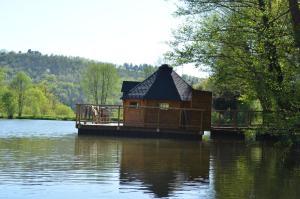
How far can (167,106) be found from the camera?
1248 inches

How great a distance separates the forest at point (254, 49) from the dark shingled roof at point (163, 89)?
8.96 metres

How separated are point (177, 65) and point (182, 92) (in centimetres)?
1004

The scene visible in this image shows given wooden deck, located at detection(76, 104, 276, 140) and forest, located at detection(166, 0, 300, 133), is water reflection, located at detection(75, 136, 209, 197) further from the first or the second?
wooden deck, located at detection(76, 104, 276, 140)

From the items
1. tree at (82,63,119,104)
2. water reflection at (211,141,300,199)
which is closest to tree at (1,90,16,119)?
tree at (82,63,119,104)

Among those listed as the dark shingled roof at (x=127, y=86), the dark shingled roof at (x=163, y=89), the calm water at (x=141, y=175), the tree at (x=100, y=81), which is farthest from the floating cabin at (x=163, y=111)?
the tree at (x=100, y=81)

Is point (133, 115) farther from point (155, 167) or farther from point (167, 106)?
point (155, 167)

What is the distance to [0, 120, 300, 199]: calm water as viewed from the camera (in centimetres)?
1060

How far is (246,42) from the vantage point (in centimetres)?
1884

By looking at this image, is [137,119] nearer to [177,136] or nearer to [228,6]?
[177,136]

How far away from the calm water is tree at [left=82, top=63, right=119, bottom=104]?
189 ft

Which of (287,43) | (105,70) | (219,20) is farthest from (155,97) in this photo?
(105,70)

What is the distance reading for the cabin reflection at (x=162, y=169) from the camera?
11.7m

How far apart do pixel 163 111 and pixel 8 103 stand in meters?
45.0

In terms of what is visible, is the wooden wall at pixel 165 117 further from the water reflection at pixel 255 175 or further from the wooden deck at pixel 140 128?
the water reflection at pixel 255 175
